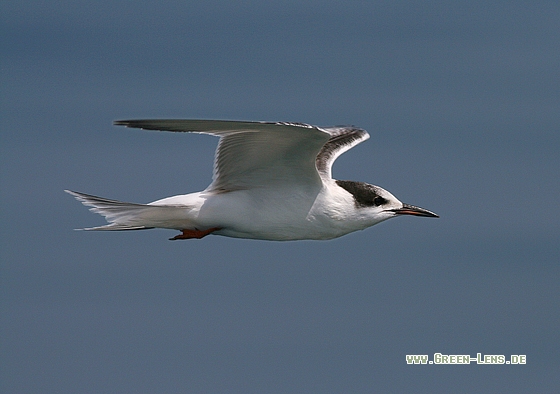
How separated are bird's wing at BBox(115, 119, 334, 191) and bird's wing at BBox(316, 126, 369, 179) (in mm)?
1337

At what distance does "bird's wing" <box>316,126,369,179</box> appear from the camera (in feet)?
41.2

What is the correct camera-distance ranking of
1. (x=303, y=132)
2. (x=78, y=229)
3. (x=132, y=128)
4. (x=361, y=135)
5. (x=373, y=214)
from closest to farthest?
(x=132, y=128)
(x=303, y=132)
(x=78, y=229)
(x=373, y=214)
(x=361, y=135)

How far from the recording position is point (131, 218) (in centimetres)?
1115

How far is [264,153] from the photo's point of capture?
1084cm

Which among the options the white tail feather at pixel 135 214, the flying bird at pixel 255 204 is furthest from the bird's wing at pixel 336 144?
the white tail feather at pixel 135 214

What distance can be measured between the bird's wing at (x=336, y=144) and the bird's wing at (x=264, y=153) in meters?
1.34

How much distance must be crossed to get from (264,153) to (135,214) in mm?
1846

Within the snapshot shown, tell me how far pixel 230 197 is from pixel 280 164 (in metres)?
0.84

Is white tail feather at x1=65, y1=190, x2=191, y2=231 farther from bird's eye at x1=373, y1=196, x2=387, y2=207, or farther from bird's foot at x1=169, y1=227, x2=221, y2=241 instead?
bird's eye at x1=373, y1=196, x2=387, y2=207

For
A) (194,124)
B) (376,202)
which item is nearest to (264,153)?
(194,124)

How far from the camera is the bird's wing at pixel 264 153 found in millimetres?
9844

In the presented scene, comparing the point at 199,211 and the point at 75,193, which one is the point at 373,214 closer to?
the point at 199,211

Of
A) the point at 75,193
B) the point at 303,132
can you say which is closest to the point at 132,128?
the point at 303,132

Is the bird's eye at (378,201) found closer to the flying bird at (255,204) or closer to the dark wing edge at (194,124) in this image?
the flying bird at (255,204)
